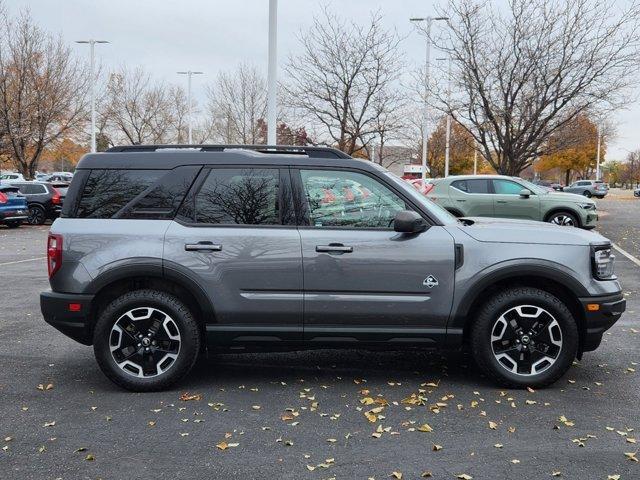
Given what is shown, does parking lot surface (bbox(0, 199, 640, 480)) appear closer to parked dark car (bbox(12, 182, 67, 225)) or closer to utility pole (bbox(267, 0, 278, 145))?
utility pole (bbox(267, 0, 278, 145))

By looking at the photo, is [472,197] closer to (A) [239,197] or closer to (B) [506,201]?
(B) [506,201]

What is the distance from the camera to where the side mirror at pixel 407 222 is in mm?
4633

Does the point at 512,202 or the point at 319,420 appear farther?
the point at 512,202

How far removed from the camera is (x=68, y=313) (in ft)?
15.9

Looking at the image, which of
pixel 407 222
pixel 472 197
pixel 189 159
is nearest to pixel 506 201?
pixel 472 197

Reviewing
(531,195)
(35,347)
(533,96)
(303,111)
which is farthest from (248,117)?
(35,347)

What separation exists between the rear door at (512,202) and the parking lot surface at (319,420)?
9.97 m

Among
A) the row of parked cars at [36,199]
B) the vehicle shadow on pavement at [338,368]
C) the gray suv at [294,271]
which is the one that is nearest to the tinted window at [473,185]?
the vehicle shadow on pavement at [338,368]

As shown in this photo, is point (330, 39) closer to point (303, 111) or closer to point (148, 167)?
point (303, 111)

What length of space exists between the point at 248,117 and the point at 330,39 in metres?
15.5

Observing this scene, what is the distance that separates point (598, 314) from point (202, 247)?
9.99 feet

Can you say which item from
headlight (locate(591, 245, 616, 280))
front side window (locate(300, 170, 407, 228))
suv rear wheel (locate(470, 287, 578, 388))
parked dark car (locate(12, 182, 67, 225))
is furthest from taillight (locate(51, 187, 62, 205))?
headlight (locate(591, 245, 616, 280))

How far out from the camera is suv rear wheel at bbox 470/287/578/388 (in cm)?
480

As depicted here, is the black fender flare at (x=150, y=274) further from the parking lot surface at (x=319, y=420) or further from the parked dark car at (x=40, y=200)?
the parked dark car at (x=40, y=200)
